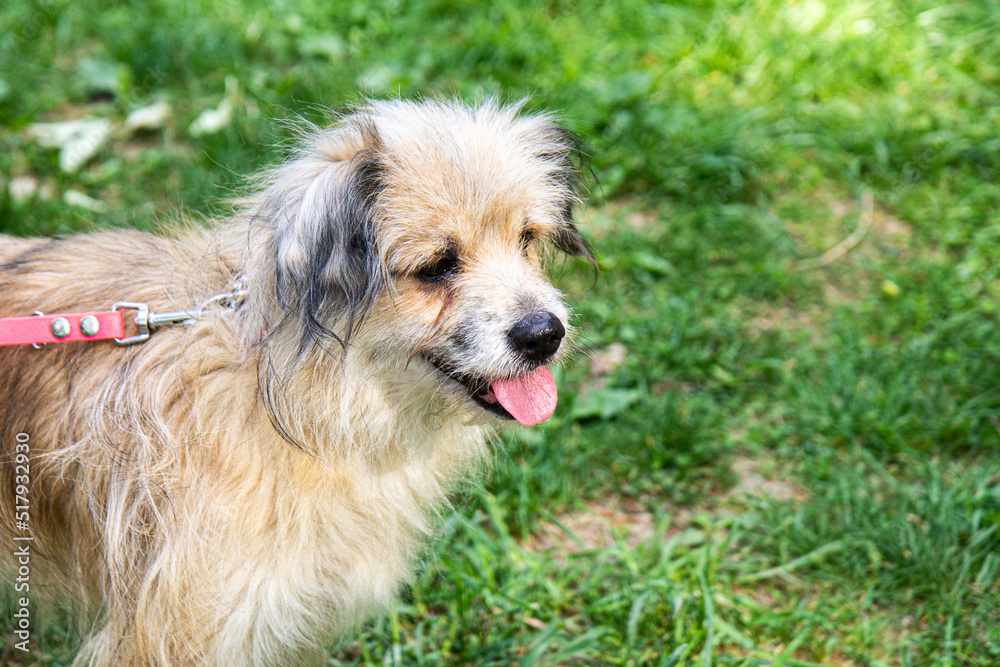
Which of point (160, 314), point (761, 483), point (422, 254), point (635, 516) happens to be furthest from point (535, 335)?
point (761, 483)

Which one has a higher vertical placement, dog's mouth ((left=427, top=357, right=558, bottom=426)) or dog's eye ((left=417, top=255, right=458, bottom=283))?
dog's eye ((left=417, top=255, right=458, bottom=283))

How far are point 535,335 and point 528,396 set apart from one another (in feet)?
0.66

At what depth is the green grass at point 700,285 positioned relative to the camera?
268 centimetres

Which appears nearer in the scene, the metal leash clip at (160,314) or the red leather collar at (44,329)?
the red leather collar at (44,329)

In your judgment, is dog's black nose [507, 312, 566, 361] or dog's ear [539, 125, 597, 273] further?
dog's ear [539, 125, 597, 273]

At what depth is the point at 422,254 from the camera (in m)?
1.95

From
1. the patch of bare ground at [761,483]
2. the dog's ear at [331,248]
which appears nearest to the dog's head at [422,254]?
the dog's ear at [331,248]

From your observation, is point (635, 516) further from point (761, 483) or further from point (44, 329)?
point (44, 329)

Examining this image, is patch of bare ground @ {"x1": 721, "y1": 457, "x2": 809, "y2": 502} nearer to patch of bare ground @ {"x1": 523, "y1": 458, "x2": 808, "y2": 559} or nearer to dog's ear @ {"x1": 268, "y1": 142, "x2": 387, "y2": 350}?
patch of bare ground @ {"x1": 523, "y1": 458, "x2": 808, "y2": 559}

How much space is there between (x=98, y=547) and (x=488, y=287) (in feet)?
3.77

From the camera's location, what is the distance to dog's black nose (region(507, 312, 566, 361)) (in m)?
1.97

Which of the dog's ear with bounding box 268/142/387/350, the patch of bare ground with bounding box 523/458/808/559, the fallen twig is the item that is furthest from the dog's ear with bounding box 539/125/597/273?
the fallen twig

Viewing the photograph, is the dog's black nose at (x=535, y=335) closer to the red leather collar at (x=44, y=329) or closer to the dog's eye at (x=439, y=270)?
the dog's eye at (x=439, y=270)

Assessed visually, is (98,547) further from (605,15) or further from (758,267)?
(605,15)
